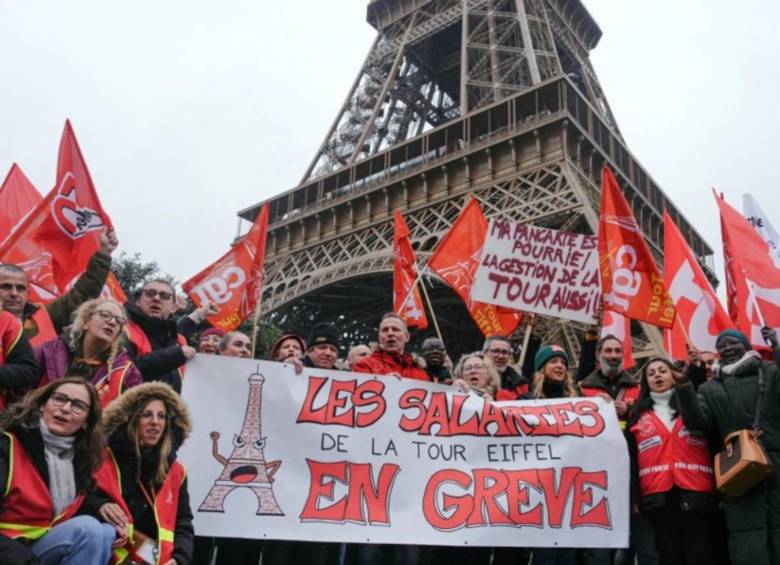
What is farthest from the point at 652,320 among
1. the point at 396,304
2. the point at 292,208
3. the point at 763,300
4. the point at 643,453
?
the point at 292,208

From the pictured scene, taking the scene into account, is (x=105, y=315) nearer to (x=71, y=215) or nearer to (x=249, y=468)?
(x=249, y=468)

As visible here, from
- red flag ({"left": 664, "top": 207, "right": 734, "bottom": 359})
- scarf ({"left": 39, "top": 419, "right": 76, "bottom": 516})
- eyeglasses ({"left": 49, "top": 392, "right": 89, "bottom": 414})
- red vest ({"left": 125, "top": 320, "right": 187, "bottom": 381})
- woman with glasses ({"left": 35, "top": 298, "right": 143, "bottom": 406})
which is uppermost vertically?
red flag ({"left": 664, "top": 207, "right": 734, "bottom": 359})

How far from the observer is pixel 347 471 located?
448 cm

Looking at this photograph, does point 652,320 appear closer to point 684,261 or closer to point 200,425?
point 684,261

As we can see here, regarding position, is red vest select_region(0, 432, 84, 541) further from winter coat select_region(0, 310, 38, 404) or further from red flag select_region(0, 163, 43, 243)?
red flag select_region(0, 163, 43, 243)

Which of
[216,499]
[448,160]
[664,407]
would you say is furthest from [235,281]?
[448,160]

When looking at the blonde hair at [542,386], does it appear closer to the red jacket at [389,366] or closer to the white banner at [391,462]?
the white banner at [391,462]

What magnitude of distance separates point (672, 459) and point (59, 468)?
3536 mm

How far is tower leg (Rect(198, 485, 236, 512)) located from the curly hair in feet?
3.48

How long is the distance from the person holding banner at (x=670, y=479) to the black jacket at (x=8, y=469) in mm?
3495

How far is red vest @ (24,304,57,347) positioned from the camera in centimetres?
434

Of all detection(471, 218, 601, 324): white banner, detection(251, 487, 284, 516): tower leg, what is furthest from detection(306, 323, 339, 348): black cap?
detection(471, 218, 601, 324): white banner

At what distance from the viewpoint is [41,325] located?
14.5ft

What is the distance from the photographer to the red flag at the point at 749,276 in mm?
5562
